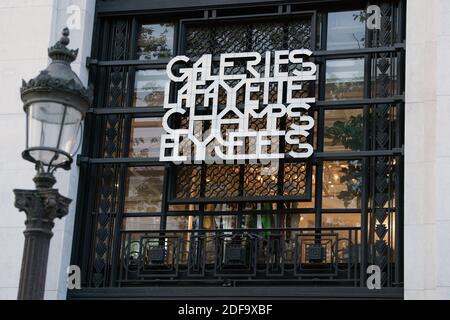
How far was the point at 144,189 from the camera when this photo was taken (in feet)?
56.1

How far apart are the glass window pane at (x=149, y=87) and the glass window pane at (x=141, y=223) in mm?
1913

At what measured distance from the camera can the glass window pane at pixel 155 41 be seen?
17.8m

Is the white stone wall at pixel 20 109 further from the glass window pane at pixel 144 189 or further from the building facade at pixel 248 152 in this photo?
the glass window pane at pixel 144 189

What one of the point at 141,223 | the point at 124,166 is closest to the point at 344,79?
the point at 124,166

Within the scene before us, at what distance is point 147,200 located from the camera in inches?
672

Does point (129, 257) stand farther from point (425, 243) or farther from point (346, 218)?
point (425, 243)

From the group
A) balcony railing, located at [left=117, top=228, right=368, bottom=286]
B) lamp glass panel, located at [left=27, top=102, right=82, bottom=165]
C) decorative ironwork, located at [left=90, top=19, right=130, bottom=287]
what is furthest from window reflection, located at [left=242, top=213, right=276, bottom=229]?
lamp glass panel, located at [left=27, top=102, right=82, bottom=165]

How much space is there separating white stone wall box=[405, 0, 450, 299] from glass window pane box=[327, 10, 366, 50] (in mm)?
985

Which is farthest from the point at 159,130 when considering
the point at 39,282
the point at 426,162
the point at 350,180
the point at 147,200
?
the point at 39,282

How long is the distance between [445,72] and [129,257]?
5.54m

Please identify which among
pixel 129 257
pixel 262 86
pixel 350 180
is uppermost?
pixel 262 86

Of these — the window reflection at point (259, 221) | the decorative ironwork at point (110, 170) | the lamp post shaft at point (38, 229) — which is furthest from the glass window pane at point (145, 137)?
the lamp post shaft at point (38, 229)

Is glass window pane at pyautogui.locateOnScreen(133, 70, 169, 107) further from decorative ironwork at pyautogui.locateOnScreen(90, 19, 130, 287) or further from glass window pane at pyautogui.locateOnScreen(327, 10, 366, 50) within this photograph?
glass window pane at pyautogui.locateOnScreen(327, 10, 366, 50)

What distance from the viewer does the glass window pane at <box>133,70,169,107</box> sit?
57.7ft
